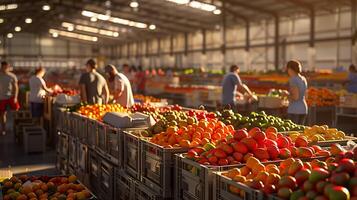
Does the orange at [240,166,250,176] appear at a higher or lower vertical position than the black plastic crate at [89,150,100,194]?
higher

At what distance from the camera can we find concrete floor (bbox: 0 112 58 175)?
7504mm

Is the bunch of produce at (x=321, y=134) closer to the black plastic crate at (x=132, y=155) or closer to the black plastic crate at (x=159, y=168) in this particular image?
the black plastic crate at (x=159, y=168)

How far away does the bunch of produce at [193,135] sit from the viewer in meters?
3.92

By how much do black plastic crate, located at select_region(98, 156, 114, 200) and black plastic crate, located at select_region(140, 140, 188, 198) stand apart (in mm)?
888

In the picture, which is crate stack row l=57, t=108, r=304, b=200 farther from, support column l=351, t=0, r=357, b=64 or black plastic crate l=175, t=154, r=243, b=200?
support column l=351, t=0, r=357, b=64

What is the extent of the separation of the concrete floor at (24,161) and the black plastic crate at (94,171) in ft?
5.95

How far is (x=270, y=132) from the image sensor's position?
3.78m

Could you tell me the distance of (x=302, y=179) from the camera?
8.48 ft

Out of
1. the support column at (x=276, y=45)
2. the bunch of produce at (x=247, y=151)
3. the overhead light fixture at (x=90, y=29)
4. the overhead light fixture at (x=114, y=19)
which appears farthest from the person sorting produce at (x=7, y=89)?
the overhead light fixture at (x=90, y=29)

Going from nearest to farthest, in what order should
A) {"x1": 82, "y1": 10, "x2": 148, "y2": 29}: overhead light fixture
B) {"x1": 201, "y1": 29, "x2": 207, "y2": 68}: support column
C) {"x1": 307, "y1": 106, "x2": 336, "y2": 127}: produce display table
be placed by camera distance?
{"x1": 307, "y1": 106, "x2": 336, "y2": 127}: produce display table, {"x1": 82, "y1": 10, "x2": 148, "y2": 29}: overhead light fixture, {"x1": 201, "y1": 29, "x2": 207, "y2": 68}: support column

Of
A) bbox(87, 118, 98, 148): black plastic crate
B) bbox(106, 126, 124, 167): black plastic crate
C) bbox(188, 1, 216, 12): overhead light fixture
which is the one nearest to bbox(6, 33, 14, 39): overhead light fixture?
bbox(188, 1, 216, 12): overhead light fixture

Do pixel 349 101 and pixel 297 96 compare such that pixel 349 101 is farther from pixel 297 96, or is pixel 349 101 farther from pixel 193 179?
pixel 193 179

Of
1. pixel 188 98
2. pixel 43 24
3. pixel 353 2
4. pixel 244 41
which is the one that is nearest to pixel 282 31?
pixel 244 41

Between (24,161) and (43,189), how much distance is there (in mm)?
4192
